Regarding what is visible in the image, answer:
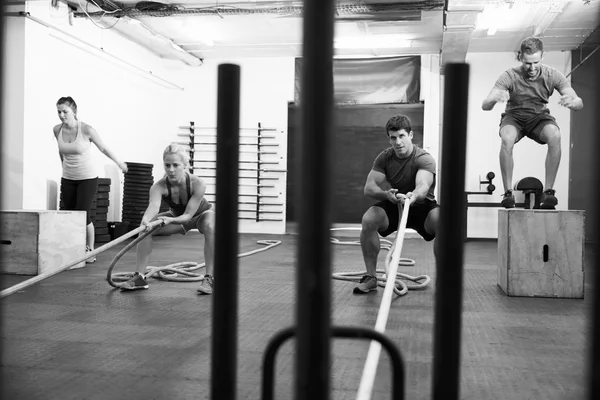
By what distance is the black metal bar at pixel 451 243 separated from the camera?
1.96 feet

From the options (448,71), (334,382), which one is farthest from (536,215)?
(448,71)

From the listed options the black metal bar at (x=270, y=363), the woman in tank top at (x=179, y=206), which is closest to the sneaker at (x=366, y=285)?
the woman in tank top at (x=179, y=206)

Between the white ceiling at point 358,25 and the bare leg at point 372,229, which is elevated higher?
the white ceiling at point 358,25

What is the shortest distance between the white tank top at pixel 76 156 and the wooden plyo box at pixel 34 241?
0.57 m

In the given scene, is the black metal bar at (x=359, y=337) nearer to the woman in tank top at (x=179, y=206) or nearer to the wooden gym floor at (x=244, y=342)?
the wooden gym floor at (x=244, y=342)

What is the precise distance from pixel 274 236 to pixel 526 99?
581 cm

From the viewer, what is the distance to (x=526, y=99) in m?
4.46

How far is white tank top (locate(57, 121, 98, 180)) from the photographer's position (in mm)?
5238

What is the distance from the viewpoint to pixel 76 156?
527cm

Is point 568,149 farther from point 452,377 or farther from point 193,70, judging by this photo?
point 452,377

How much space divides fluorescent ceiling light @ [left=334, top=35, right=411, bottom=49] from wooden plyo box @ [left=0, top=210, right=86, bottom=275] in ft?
18.1

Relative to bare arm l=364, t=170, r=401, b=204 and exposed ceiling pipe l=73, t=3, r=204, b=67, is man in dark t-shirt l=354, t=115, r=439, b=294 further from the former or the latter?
exposed ceiling pipe l=73, t=3, r=204, b=67

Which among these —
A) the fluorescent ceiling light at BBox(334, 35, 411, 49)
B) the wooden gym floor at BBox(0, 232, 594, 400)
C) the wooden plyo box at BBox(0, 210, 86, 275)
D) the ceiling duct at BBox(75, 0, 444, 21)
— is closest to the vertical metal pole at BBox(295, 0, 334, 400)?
the wooden gym floor at BBox(0, 232, 594, 400)

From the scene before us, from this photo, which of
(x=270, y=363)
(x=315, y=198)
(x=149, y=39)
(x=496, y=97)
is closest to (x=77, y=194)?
(x=496, y=97)
